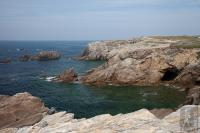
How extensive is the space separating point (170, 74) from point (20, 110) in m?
47.1

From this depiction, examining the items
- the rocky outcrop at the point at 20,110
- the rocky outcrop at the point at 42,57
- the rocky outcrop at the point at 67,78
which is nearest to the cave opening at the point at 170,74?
the rocky outcrop at the point at 67,78

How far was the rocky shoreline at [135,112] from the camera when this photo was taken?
21938mm

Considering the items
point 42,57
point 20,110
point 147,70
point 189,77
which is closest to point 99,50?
point 42,57

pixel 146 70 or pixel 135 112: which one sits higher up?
pixel 135 112

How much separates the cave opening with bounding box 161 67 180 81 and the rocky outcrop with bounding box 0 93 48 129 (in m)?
40.7

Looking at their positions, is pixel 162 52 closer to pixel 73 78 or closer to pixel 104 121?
pixel 73 78

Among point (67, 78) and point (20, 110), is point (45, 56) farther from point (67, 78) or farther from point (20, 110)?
point (20, 110)

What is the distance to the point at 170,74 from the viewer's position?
7944 cm

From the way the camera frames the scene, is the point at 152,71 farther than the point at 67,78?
No

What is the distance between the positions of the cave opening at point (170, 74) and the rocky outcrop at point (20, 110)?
133ft

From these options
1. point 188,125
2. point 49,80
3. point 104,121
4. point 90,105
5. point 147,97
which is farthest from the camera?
point 49,80

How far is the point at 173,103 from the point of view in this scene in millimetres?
57156

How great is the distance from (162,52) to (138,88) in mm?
18496

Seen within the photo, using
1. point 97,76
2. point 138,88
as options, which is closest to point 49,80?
point 97,76
